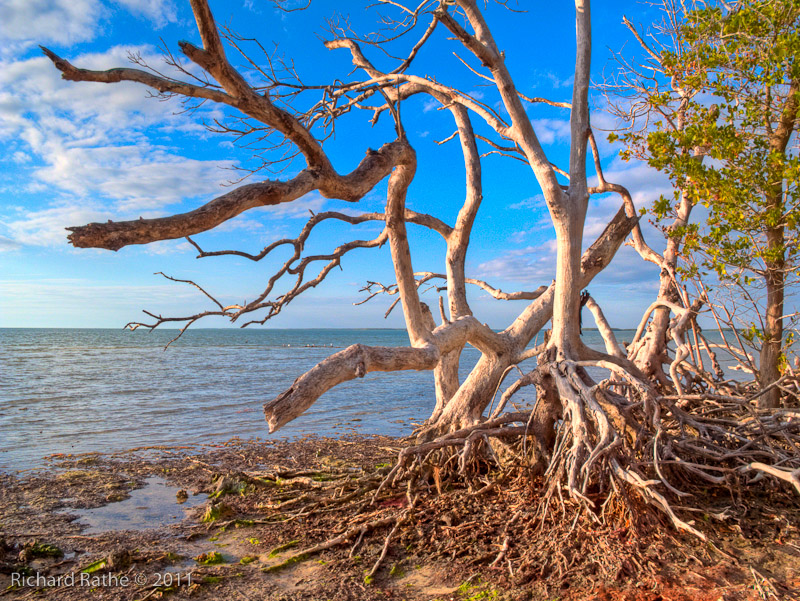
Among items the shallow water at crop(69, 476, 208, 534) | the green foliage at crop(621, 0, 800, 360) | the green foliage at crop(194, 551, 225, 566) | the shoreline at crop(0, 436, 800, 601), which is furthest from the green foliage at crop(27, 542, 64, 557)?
the green foliage at crop(621, 0, 800, 360)

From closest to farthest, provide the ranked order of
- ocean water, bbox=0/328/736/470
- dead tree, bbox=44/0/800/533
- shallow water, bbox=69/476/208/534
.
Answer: dead tree, bbox=44/0/800/533 < shallow water, bbox=69/476/208/534 < ocean water, bbox=0/328/736/470

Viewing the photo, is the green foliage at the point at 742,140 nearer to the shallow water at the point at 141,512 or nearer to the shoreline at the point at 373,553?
the shoreline at the point at 373,553

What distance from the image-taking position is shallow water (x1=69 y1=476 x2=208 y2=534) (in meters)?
5.00

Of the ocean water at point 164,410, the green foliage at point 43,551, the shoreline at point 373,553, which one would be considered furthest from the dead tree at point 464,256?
the ocean water at point 164,410

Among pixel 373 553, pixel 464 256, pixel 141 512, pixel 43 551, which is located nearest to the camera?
pixel 373 553

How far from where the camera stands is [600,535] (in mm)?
3695

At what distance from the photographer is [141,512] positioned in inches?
212

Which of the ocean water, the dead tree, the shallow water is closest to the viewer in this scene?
the dead tree

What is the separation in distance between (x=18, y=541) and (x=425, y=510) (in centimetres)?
348

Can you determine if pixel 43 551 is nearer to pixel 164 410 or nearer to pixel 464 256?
pixel 464 256

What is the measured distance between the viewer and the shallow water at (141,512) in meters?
5.00

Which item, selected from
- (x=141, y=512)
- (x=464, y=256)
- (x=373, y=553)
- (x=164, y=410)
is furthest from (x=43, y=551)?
(x=164, y=410)

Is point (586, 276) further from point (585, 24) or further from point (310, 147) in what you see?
point (310, 147)

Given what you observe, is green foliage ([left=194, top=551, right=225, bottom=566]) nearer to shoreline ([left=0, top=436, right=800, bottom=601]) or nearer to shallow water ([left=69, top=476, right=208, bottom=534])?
shoreline ([left=0, top=436, right=800, bottom=601])
